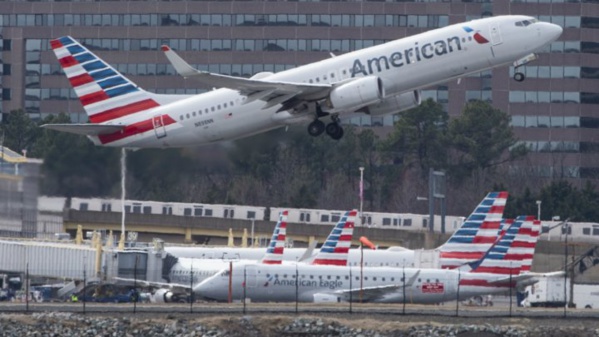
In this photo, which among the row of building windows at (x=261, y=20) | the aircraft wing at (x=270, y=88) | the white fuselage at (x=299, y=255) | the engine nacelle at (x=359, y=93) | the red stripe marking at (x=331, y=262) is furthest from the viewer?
the row of building windows at (x=261, y=20)

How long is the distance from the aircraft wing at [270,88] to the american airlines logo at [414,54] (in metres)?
2.27

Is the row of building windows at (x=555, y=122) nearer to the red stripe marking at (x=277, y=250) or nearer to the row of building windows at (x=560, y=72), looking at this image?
the row of building windows at (x=560, y=72)

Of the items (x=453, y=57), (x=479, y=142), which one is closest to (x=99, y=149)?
(x=453, y=57)

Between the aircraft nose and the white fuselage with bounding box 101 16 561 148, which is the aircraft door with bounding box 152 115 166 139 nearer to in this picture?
the white fuselage with bounding box 101 16 561 148

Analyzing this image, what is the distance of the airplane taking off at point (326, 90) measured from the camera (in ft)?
249

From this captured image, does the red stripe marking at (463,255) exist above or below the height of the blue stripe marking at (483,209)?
below

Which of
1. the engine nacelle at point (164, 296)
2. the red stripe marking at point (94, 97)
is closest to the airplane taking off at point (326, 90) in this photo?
the red stripe marking at point (94, 97)

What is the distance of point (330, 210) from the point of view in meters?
135

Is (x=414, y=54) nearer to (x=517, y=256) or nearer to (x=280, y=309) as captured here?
(x=517, y=256)

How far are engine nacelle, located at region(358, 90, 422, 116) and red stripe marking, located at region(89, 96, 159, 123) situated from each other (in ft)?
32.0

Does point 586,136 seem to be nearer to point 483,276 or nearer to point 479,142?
point 479,142

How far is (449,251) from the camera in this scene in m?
85.6

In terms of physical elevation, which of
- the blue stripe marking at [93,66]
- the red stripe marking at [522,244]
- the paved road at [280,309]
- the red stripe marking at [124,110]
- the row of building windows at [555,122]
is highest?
the row of building windows at [555,122]

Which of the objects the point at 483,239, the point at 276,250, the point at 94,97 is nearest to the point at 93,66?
the point at 94,97
